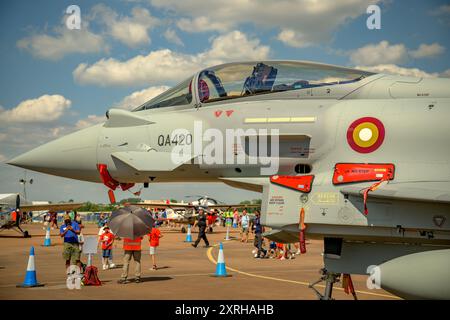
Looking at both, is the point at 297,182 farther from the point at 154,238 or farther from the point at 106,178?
the point at 154,238

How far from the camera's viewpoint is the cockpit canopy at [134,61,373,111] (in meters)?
7.91

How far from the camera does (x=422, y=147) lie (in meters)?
6.83

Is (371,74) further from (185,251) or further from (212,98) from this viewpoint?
(185,251)

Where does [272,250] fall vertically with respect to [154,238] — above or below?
below

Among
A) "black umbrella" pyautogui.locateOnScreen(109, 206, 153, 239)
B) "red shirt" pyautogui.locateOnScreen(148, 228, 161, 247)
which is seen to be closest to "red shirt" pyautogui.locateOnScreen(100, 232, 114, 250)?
"red shirt" pyautogui.locateOnScreen(148, 228, 161, 247)

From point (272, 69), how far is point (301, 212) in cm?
246

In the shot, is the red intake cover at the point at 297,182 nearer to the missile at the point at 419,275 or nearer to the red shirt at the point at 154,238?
the missile at the point at 419,275

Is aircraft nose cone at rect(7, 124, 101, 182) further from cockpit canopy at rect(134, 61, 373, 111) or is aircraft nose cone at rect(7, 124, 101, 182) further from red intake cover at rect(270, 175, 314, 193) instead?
red intake cover at rect(270, 175, 314, 193)

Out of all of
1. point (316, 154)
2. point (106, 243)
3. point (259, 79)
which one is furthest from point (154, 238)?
point (316, 154)

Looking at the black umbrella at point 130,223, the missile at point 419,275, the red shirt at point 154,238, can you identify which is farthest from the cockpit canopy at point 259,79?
the red shirt at point 154,238

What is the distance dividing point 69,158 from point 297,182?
395 centimetres

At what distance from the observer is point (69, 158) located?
28.4 ft

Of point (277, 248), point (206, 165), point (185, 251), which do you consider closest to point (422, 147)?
point (206, 165)

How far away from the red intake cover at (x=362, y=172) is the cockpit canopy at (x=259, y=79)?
1.50 metres
